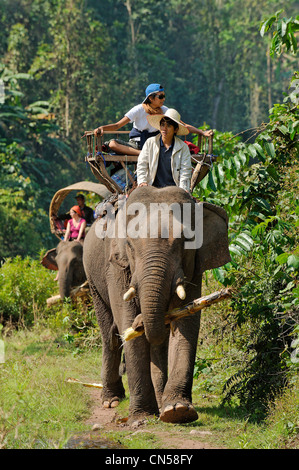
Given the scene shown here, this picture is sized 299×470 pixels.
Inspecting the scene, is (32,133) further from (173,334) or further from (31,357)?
(173,334)

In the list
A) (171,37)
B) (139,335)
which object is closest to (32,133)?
(171,37)

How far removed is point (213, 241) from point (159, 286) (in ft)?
3.86

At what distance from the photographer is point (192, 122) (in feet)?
163

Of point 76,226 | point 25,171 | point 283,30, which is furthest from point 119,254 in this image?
point 25,171

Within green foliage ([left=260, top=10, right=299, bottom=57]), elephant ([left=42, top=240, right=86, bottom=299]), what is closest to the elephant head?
green foliage ([left=260, top=10, right=299, bottom=57])

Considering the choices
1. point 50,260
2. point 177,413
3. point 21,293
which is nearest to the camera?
point 177,413

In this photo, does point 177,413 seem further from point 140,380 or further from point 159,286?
point 159,286

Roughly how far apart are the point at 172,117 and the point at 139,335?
79.6 inches

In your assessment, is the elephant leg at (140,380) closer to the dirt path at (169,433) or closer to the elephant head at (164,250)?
the dirt path at (169,433)

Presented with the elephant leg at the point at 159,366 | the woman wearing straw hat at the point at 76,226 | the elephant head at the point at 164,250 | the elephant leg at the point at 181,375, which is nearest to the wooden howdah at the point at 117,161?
the elephant head at the point at 164,250

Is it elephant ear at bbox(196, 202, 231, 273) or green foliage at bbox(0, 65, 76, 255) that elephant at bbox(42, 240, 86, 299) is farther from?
green foliage at bbox(0, 65, 76, 255)

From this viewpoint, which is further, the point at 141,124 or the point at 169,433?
the point at 141,124

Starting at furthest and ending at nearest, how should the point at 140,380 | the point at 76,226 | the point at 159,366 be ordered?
1. the point at 76,226
2. the point at 159,366
3. the point at 140,380
